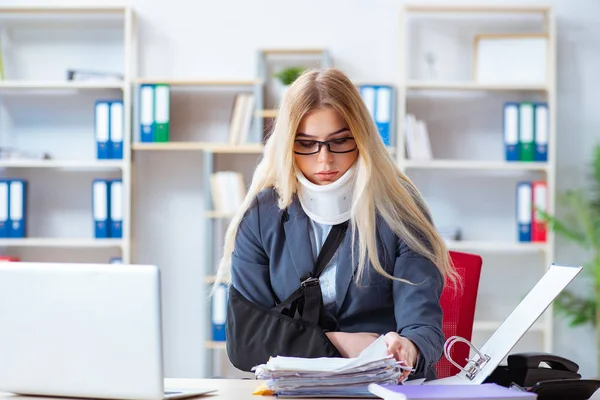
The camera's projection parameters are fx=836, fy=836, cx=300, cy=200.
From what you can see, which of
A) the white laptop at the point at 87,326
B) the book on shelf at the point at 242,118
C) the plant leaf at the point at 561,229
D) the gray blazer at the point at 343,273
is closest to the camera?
the white laptop at the point at 87,326

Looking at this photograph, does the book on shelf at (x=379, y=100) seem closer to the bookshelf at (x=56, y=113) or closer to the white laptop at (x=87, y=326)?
the bookshelf at (x=56, y=113)

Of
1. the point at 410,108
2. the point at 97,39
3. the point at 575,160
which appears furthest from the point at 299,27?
the point at 575,160

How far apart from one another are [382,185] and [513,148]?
8.53 ft

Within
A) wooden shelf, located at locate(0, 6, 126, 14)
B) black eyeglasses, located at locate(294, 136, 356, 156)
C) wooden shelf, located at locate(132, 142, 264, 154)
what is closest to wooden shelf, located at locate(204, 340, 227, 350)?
wooden shelf, located at locate(132, 142, 264, 154)

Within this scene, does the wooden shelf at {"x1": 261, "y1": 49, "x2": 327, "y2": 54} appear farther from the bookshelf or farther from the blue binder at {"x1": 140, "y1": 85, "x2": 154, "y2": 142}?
the bookshelf

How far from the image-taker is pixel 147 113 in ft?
14.2

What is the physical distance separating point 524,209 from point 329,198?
2.66m

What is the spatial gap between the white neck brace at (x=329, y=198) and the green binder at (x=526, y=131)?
8.53ft

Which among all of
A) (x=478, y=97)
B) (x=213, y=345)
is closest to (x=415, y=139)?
(x=478, y=97)

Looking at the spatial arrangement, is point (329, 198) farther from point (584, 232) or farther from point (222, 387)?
point (584, 232)

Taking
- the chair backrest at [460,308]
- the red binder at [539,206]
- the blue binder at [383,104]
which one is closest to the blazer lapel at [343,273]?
the chair backrest at [460,308]

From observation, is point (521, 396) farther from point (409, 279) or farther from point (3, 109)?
point (3, 109)

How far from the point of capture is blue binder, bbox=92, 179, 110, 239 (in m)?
4.31

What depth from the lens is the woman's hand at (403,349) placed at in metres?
1.56
